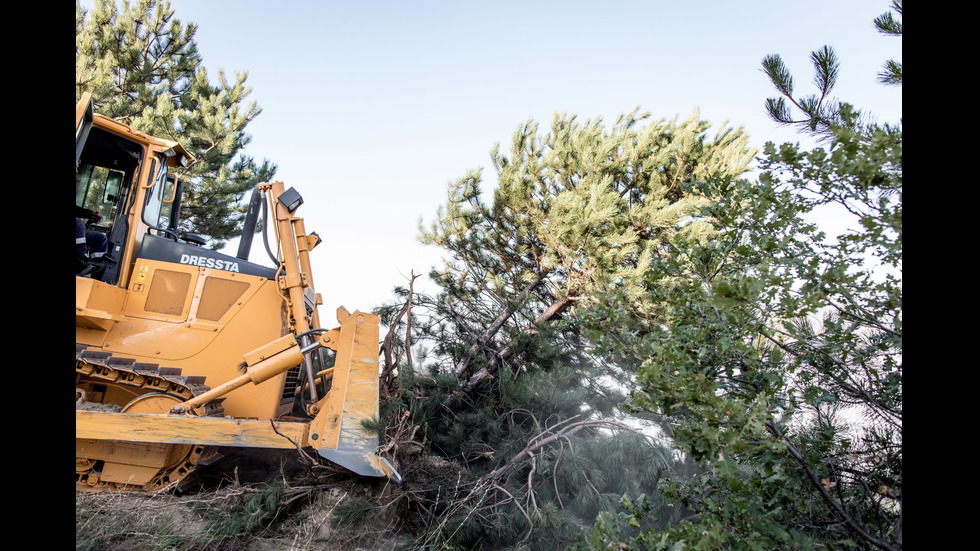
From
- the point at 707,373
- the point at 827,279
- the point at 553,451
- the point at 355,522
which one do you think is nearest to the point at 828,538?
the point at 707,373

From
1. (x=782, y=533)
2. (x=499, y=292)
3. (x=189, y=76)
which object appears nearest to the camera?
(x=782, y=533)

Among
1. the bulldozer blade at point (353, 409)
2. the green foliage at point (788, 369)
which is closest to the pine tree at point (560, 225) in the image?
the bulldozer blade at point (353, 409)

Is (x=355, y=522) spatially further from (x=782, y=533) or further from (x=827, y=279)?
(x=827, y=279)

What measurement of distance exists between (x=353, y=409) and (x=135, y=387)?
2.16m

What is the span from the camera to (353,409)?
3.78 m

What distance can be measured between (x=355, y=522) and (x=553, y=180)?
4085mm

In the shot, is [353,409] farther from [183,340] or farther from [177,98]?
[177,98]

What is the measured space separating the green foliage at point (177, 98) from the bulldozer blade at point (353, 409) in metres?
7.54

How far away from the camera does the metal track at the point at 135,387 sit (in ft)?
14.3

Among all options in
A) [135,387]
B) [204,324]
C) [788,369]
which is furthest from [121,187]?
[788,369]

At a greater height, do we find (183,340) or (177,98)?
(177,98)

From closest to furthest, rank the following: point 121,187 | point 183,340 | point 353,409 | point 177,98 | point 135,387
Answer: point 353,409 → point 135,387 → point 183,340 → point 121,187 → point 177,98
